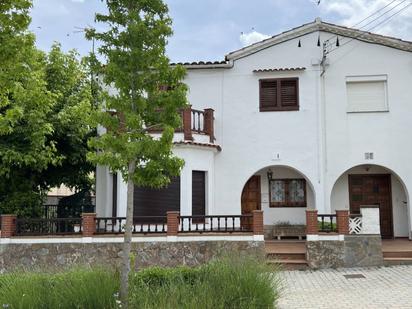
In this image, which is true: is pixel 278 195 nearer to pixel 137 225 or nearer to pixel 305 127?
pixel 305 127

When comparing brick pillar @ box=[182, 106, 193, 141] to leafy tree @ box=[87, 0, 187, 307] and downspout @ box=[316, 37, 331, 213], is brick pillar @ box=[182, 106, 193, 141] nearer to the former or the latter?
downspout @ box=[316, 37, 331, 213]

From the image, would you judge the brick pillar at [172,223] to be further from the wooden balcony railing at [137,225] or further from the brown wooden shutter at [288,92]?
the brown wooden shutter at [288,92]

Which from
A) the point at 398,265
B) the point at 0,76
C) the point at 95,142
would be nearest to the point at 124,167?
the point at 95,142

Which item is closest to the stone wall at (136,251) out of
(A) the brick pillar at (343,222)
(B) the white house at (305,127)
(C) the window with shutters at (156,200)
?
(C) the window with shutters at (156,200)

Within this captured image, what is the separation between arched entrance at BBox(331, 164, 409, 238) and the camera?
15.5 metres

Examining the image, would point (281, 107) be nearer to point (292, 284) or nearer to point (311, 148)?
point (311, 148)

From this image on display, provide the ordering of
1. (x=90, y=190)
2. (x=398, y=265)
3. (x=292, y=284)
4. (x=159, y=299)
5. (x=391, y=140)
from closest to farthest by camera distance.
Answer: (x=159, y=299), (x=292, y=284), (x=398, y=265), (x=391, y=140), (x=90, y=190)

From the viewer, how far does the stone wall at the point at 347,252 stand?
12125mm

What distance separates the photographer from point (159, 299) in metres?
6.11

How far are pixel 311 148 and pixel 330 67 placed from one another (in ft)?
10.2

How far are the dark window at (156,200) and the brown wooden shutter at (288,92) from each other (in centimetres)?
519

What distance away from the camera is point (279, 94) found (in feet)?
50.6

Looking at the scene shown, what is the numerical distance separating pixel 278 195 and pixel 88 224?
7.40 m

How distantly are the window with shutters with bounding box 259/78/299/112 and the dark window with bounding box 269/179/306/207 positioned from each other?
288cm
